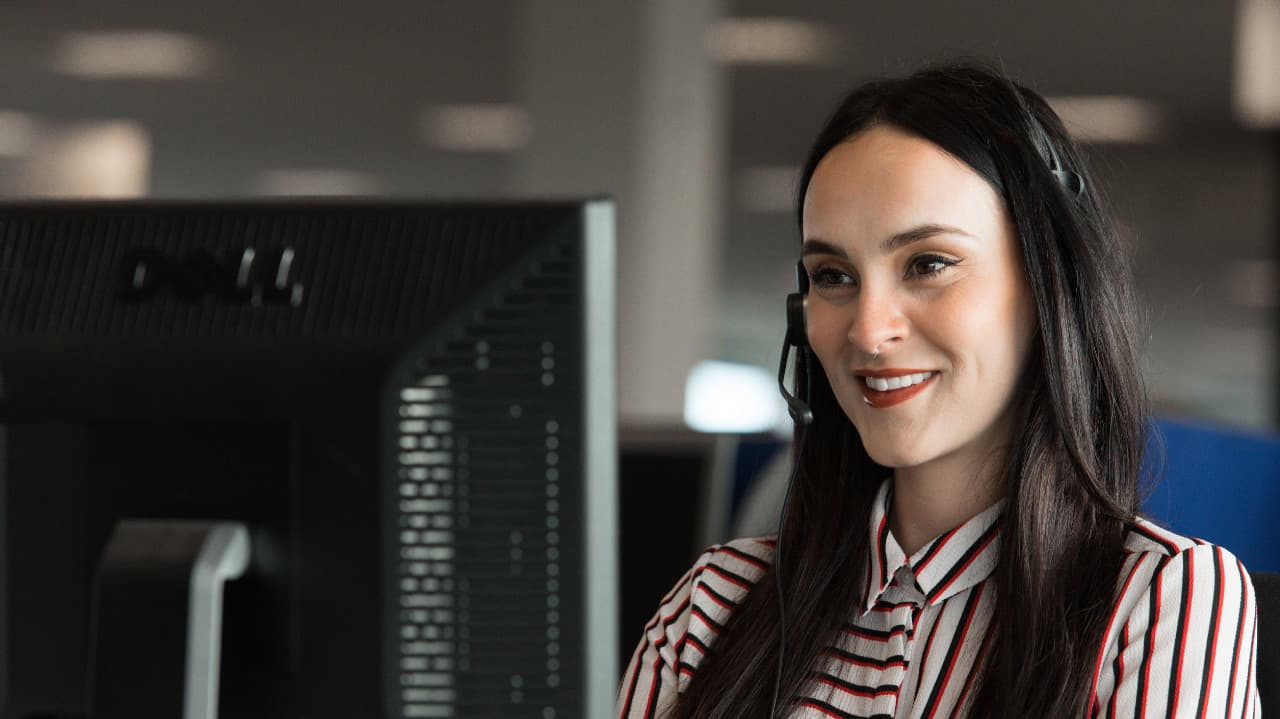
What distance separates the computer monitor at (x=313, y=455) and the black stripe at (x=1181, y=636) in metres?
0.48

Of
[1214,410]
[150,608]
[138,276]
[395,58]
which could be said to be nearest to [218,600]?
[150,608]

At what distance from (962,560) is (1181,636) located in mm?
180

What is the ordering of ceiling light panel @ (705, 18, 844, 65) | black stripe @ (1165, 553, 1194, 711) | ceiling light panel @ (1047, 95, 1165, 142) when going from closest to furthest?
black stripe @ (1165, 553, 1194, 711) → ceiling light panel @ (705, 18, 844, 65) → ceiling light panel @ (1047, 95, 1165, 142)

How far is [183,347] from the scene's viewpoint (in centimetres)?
62

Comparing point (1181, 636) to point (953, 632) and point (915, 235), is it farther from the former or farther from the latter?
point (915, 235)

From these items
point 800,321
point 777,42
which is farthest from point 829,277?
point 777,42

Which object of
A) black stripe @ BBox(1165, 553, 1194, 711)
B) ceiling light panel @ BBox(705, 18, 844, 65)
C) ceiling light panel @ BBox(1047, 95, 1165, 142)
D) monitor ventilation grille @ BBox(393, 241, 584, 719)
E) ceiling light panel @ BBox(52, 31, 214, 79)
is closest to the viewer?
monitor ventilation grille @ BBox(393, 241, 584, 719)

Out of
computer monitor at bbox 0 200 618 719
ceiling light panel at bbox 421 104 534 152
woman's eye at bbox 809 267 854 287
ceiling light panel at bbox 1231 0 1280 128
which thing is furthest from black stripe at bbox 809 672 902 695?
ceiling light panel at bbox 1231 0 1280 128

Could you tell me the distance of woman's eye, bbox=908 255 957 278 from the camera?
1015 millimetres

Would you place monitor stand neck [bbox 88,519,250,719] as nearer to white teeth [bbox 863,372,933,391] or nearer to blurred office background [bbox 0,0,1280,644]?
white teeth [bbox 863,372,933,391]

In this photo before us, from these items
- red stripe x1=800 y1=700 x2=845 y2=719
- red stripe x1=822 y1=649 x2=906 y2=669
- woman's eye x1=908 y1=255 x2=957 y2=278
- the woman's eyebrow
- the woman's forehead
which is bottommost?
red stripe x1=800 y1=700 x2=845 y2=719

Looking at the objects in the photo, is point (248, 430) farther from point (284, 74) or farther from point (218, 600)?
point (284, 74)

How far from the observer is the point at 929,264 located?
3.34 ft

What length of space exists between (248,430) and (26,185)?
16.9 feet
